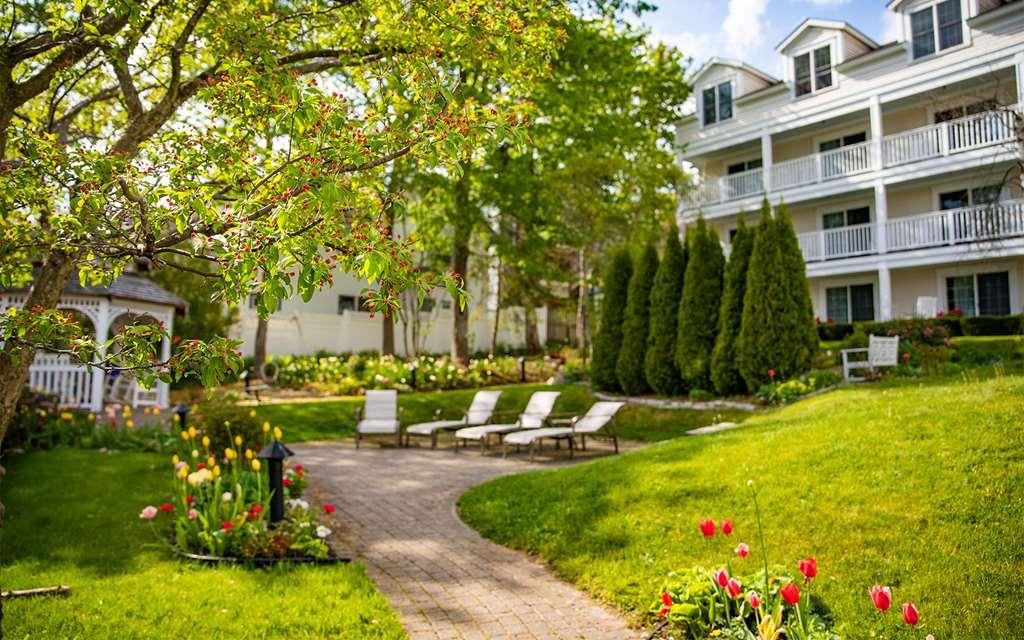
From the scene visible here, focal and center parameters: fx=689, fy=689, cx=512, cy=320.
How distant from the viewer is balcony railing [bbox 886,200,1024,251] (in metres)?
16.9

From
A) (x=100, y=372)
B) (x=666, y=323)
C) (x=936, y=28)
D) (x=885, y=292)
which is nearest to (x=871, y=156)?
(x=936, y=28)

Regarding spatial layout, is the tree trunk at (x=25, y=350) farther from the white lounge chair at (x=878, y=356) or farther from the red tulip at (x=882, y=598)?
the white lounge chair at (x=878, y=356)

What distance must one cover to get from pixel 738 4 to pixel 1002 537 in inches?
296

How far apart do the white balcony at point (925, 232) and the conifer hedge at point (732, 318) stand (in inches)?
232

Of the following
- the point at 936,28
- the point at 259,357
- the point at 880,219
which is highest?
the point at 936,28

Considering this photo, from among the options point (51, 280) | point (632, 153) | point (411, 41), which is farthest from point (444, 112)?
point (632, 153)

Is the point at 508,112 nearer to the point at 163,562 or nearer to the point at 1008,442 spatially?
the point at 163,562

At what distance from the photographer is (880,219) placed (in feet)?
64.0

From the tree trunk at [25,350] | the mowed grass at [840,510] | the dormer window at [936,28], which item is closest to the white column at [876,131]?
the dormer window at [936,28]

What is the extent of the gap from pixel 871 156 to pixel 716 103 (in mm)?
6177

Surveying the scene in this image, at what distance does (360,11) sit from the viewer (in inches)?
209

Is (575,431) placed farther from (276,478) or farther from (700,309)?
(276,478)

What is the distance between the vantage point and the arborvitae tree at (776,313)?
13312mm

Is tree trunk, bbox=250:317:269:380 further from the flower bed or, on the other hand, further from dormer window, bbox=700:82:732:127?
dormer window, bbox=700:82:732:127
